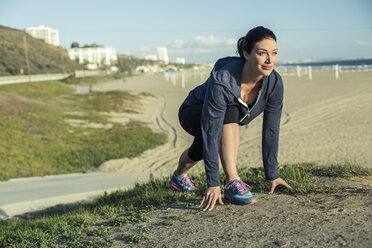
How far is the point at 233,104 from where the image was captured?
3.12 m

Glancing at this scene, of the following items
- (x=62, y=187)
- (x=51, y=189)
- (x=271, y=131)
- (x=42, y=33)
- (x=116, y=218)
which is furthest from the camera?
(x=42, y=33)

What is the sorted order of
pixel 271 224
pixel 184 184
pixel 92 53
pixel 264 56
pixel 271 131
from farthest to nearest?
pixel 92 53 < pixel 184 184 < pixel 271 131 < pixel 264 56 < pixel 271 224

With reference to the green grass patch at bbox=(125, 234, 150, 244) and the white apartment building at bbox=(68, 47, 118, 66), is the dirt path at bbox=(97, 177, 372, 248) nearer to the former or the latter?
the green grass patch at bbox=(125, 234, 150, 244)

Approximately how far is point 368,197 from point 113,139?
37.0 feet

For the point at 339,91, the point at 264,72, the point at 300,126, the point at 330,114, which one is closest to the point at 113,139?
the point at 300,126

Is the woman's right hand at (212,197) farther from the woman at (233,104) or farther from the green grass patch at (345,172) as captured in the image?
the green grass patch at (345,172)

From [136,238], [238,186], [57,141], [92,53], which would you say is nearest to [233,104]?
[238,186]

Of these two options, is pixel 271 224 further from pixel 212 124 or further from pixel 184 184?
pixel 184 184

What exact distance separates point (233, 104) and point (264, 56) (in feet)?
1.43

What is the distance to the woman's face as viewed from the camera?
9.66ft

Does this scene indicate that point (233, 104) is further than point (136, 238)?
Yes

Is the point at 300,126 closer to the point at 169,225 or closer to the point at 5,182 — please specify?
the point at 5,182

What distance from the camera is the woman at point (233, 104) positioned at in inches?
118

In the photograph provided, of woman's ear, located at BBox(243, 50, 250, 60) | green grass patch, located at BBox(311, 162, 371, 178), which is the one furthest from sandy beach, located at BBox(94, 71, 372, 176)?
woman's ear, located at BBox(243, 50, 250, 60)
